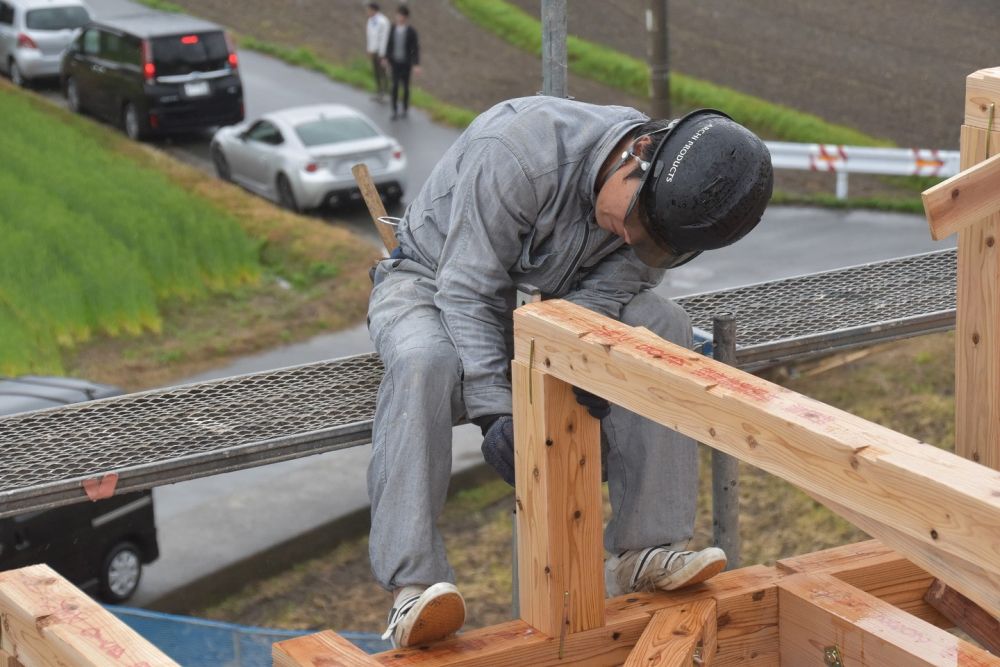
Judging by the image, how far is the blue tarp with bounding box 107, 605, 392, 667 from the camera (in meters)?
5.87

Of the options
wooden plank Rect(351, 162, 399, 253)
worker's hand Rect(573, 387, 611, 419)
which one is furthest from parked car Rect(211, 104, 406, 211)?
worker's hand Rect(573, 387, 611, 419)

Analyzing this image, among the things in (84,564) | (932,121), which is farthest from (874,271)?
(932,121)

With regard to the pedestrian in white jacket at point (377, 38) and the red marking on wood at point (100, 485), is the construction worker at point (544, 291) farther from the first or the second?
the pedestrian in white jacket at point (377, 38)

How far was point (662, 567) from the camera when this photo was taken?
12.2 ft

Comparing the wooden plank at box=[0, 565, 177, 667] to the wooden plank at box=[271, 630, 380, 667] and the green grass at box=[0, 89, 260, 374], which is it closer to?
the wooden plank at box=[271, 630, 380, 667]

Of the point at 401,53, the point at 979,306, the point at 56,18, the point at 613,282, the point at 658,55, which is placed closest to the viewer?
the point at 979,306

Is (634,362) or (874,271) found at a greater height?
(634,362)

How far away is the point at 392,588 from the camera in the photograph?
3.64 meters

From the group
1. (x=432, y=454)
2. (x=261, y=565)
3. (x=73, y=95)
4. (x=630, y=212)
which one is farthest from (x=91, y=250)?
(x=630, y=212)

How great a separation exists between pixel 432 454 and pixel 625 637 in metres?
0.67

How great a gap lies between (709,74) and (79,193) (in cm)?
1067

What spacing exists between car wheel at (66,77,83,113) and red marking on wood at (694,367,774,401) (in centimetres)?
1850

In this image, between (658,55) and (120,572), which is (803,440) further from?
(658,55)

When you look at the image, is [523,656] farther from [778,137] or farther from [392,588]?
[778,137]
